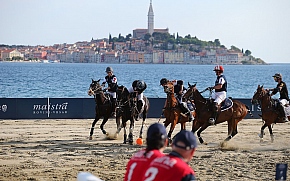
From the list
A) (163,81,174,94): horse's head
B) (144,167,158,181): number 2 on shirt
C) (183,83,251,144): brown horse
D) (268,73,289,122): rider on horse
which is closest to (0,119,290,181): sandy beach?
(183,83,251,144): brown horse

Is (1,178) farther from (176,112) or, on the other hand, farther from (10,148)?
(176,112)

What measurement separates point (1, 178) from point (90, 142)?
6.87 m

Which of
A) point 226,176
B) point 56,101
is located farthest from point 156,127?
point 56,101

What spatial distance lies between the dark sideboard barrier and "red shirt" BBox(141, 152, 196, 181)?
20.9m

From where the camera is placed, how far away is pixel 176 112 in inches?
762

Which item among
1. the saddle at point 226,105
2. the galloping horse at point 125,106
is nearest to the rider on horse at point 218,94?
the saddle at point 226,105

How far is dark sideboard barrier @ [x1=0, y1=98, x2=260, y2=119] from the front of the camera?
27047mm

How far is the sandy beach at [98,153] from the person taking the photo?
1427 cm

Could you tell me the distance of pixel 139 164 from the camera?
23.0 feet

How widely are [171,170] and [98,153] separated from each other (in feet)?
36.7

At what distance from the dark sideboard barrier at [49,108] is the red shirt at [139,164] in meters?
20.4

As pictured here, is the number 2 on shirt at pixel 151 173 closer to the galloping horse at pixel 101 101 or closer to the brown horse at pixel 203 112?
the brown horse at pixel 203 112

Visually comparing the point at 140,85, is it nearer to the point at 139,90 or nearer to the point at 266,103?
the point at 139,90

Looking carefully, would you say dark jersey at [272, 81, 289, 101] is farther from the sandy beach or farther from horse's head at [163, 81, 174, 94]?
horse's head at [163, 81, 174, 94]
